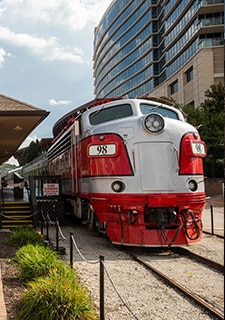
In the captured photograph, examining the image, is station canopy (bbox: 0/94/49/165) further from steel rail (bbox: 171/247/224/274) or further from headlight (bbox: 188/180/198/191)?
steel rail (bbox: 171/247/224/274)

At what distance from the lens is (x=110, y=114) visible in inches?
387

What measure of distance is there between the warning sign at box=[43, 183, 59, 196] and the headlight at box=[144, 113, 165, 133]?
5988 millimetres

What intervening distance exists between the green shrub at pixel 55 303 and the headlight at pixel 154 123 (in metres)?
4.57

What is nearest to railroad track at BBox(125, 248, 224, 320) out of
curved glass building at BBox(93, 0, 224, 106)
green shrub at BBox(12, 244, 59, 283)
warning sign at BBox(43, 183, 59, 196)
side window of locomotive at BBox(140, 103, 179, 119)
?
green shrub at BBox(12, 244, 59, 283)

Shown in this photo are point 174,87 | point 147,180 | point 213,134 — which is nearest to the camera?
point 147,180

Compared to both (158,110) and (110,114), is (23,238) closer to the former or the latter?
(110,114)

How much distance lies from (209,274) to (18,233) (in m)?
4.92

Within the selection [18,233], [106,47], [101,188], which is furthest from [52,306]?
[106,47]


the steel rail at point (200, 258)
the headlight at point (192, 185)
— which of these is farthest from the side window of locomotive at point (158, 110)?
the steel rail at point (200, 258)

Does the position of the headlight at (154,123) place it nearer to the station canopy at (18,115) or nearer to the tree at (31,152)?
the station canopy at (18,115)

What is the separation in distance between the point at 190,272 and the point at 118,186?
251 centimetres

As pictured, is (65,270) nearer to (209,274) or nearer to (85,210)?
(209,274)

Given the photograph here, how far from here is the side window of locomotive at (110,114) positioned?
31.7 ft

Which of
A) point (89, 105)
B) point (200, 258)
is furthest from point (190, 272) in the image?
point (89, 105)
